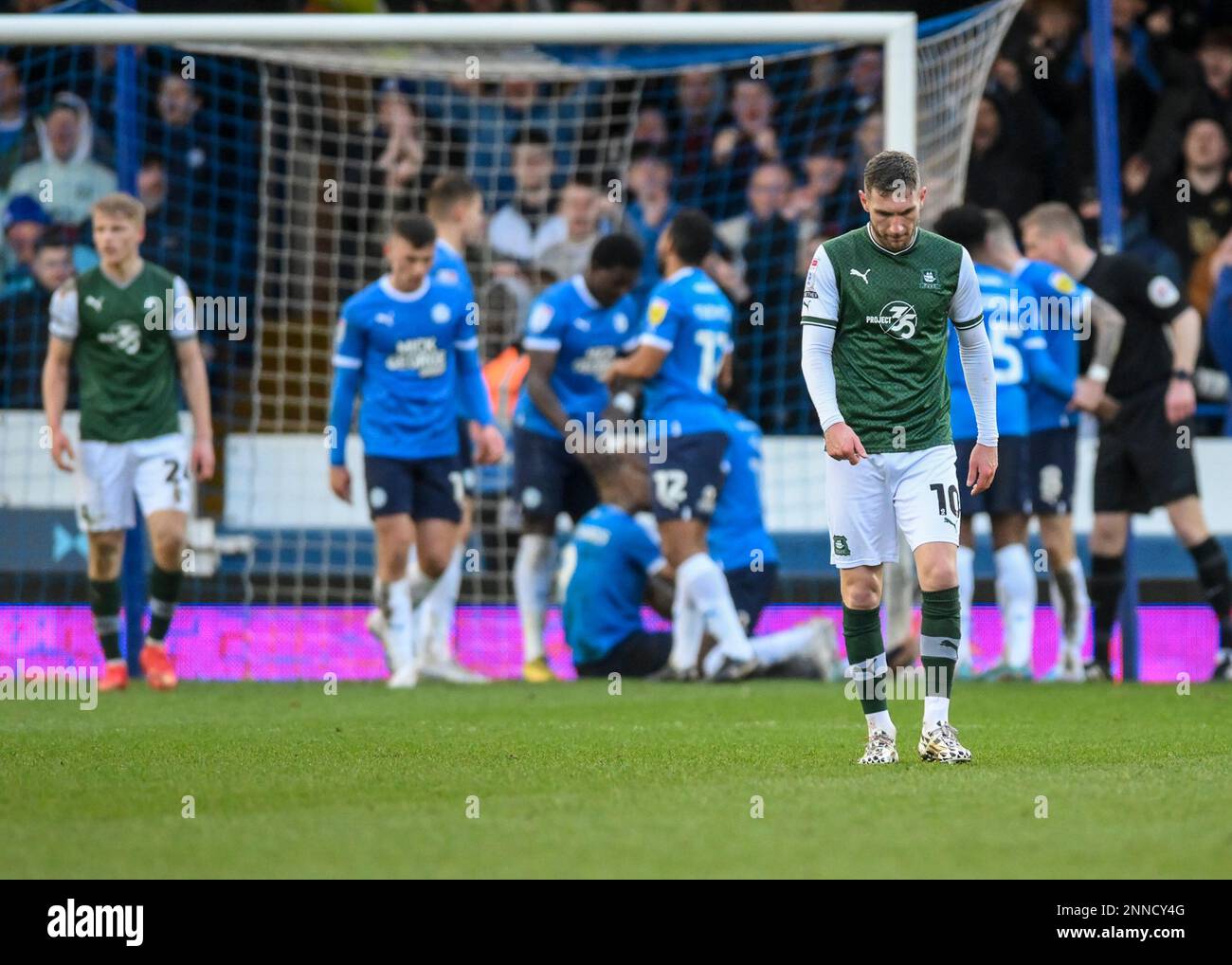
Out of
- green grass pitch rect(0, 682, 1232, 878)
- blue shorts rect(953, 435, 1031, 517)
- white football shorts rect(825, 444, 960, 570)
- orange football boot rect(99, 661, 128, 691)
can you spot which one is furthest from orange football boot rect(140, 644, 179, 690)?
white football shorts rect(825, 444, 960, 570)

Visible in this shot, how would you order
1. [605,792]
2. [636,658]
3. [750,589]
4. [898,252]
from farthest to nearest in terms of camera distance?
[636,658] < [750,589] < [898,252] < [605,792]

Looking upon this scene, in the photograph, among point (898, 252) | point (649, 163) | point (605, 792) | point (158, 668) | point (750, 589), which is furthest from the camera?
point (649, 163)

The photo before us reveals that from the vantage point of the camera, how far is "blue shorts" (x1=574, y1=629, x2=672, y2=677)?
415 inches

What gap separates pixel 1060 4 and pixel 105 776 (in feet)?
37.7

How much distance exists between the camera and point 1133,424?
1054 cm

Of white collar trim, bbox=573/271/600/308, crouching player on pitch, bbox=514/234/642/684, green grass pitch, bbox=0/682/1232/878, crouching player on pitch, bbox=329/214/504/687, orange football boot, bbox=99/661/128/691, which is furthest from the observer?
white collar trim, bbox=573/271/600/308

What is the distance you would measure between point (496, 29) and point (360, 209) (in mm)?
2934

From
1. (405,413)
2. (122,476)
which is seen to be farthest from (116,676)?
(405,413)

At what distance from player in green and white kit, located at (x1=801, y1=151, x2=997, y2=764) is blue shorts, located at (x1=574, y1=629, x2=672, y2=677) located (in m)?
4.43

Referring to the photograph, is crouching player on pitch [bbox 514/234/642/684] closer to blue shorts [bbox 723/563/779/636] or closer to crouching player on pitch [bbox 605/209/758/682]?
crouching player on pitch [bbox 605/209/758/682]

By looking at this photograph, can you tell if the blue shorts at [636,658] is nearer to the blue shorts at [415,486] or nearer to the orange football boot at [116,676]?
the blue shorts at [415,486]

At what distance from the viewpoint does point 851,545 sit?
6137mm

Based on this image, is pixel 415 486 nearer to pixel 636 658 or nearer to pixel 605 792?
pixel 636 658

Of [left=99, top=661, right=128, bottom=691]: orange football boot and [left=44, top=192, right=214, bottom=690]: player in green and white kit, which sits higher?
[left=44, top=192, right=214, bottom=690]: player in green and white kit
